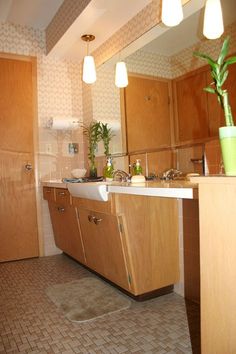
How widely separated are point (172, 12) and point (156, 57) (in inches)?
14.0

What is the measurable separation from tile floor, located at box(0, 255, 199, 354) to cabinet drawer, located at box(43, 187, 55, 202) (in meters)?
0.89

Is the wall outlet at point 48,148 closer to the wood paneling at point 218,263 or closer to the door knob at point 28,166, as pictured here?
the door knob at point 28,166

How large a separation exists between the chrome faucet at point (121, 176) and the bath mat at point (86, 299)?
82cm

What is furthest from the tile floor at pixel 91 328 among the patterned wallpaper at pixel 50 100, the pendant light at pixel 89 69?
the pendant light at pixel 89 69

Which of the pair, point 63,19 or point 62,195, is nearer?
point 62,195

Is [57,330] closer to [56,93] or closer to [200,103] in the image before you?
[200,103]

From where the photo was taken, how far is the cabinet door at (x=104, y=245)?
1.78m

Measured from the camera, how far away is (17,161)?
2943 millimetres

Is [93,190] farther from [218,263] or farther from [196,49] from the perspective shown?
[196,49]

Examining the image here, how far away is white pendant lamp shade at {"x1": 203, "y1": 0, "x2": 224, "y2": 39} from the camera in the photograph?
5.25ft

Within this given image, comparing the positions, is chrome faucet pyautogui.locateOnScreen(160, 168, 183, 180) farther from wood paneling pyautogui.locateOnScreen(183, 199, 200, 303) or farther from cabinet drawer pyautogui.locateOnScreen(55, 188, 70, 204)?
cabinet drawer pyautogui.locateOnScreen(55, 188, 70, 204)

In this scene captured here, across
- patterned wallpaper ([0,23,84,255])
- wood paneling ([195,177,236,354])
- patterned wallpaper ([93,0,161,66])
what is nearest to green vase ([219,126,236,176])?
wood paneling ([195,177,236,354])

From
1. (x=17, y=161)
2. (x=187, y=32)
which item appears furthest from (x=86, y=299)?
(x=187, y=32)

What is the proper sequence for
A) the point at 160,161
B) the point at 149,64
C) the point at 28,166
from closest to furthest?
the point at 160,161 < the point at 149,64 < the point at 28,166
